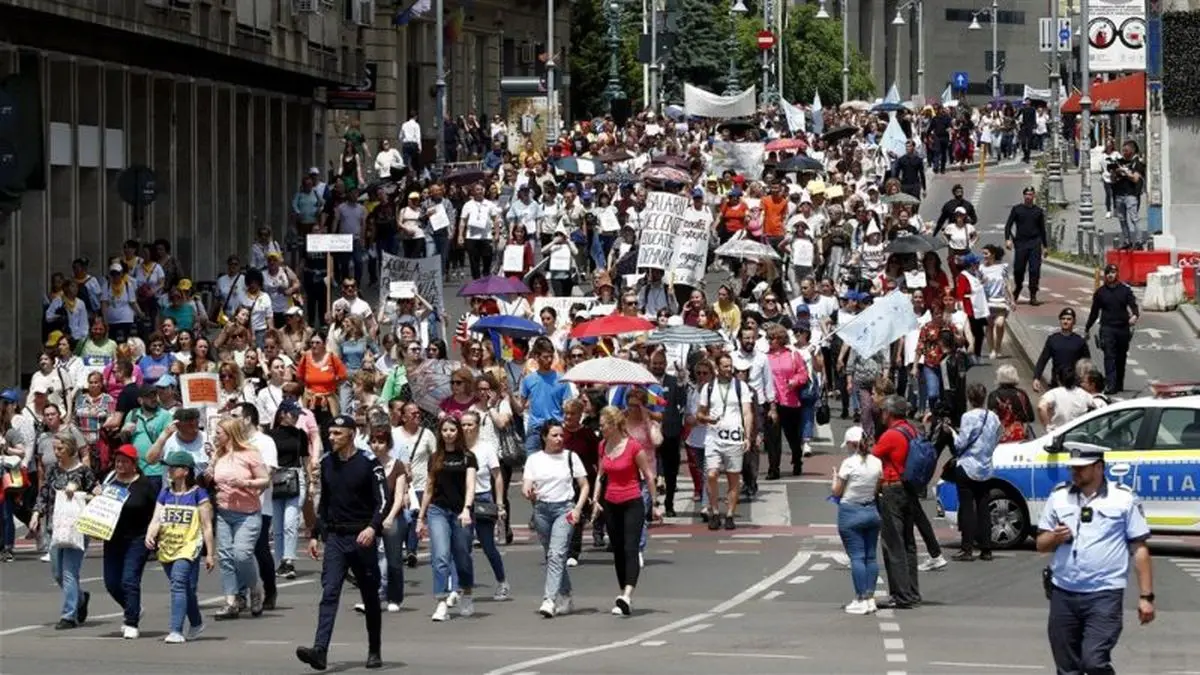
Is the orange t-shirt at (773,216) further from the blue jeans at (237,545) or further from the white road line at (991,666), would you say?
the white road line at (991,666)

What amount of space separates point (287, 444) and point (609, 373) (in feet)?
13.9

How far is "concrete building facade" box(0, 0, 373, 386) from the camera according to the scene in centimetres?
3812

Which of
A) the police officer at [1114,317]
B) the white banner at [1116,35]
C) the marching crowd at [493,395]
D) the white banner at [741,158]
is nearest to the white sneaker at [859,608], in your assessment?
the marching crowd at [493,395]

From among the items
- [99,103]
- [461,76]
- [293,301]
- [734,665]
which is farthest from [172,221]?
[461,76]

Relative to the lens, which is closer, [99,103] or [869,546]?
[869,546]

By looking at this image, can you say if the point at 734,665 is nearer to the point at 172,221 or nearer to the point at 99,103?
the point at 99,103

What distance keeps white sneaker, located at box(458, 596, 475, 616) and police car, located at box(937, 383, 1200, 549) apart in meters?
5.72

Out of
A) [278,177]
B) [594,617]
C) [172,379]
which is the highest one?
[278,177]

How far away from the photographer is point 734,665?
59.7 feet

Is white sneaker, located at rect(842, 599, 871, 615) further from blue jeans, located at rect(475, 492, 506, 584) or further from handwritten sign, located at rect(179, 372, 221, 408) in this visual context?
handwritten sign, located at rect(179, 372, 221, 408)

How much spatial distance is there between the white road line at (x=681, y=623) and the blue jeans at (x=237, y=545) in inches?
114

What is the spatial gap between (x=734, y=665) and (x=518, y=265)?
23930 mm

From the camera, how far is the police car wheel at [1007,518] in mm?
25438

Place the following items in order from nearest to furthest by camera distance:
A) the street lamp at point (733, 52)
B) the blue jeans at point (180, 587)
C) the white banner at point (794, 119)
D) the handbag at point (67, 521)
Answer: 1. the blue jeans at point (180, 587)
2. the handbag at point (67, 521)
3. the white banner at point (794, 119)
4. the street lamp at point (733, 52)
